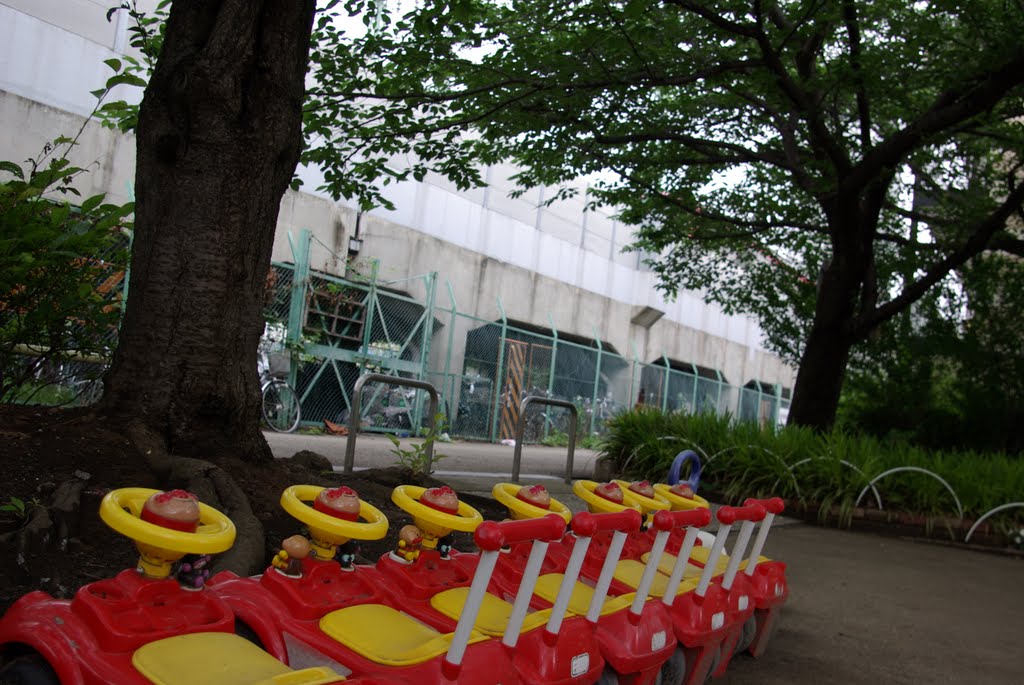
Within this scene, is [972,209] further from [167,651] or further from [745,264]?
[167,651]

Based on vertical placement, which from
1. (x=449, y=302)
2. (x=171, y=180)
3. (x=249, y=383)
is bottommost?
(x=249, y=383)

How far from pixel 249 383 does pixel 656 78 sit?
14.3 feet

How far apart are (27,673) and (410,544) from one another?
4.00ft

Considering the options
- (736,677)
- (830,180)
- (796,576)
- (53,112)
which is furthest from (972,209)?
(53,112)

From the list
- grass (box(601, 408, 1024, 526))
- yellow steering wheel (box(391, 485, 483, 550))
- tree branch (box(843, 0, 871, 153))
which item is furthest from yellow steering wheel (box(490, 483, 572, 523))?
grass (box(601, 408, 1024, 526))

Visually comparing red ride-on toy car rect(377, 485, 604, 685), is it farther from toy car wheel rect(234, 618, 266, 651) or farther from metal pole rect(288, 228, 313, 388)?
metal pole rect(288, 228, 313, 388)

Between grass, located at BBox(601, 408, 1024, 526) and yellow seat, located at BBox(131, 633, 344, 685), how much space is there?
7.73 meters

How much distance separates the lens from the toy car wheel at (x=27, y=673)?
1.87 m

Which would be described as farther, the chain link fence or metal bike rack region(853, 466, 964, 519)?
the chain link fence

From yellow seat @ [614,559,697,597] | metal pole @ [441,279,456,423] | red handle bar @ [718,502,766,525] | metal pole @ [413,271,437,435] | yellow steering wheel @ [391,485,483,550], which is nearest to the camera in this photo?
yellow steering wheel @ [391,485,483,550]

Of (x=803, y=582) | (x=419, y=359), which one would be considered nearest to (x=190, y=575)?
(x=803, y=582)

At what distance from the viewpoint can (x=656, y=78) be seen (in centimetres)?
697

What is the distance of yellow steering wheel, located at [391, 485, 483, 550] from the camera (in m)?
2.74

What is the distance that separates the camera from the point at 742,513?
3.46 m
